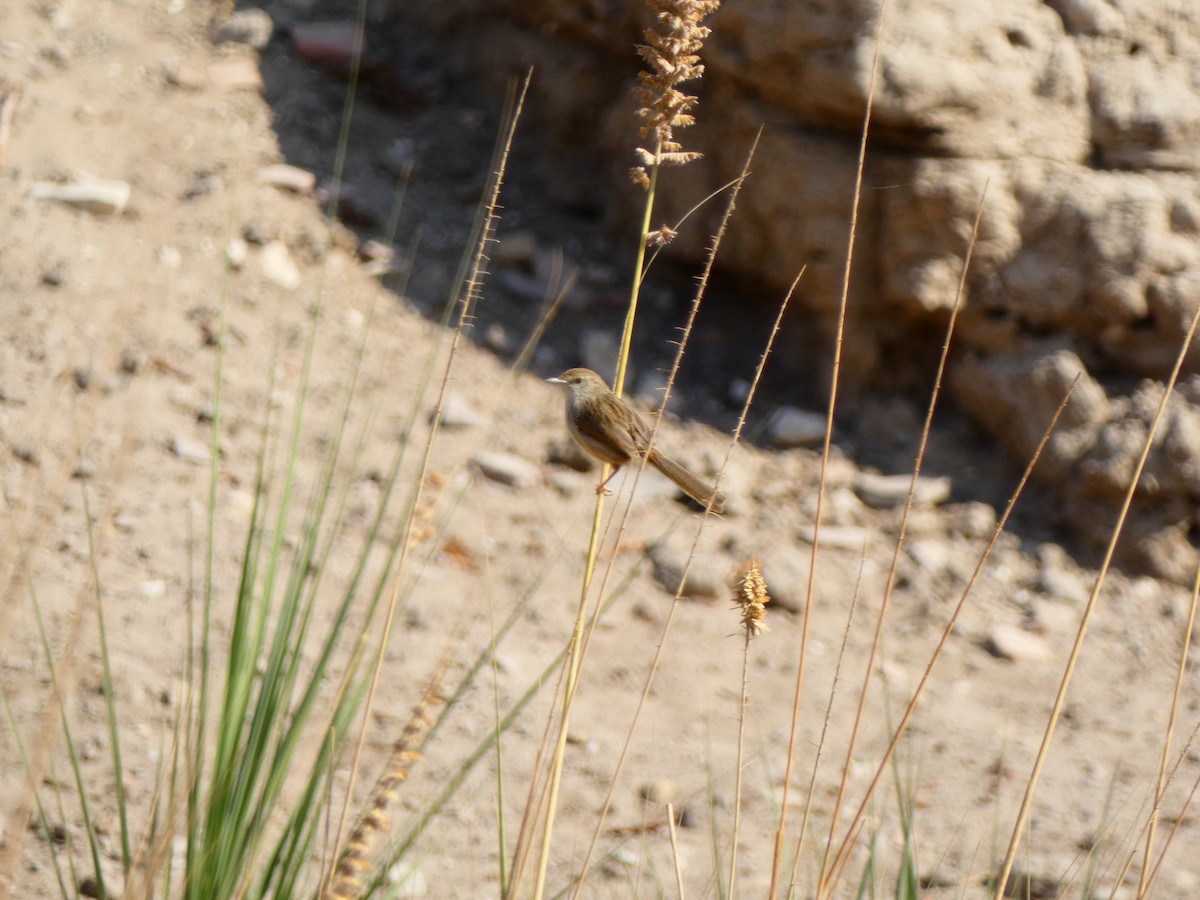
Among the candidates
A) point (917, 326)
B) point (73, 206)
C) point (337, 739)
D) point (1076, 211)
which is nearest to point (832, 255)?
point (917, 326)

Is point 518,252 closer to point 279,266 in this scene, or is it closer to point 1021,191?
point 279,266

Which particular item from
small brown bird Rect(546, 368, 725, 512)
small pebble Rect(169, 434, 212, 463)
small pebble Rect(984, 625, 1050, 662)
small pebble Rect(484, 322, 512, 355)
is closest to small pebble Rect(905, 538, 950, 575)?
small pebble Rect(984, 625, 1050, 662)

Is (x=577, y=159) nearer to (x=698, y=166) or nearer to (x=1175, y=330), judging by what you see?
(x=698, y=166)

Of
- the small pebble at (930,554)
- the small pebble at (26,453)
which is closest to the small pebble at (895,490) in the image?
the small pebble at (930,554)

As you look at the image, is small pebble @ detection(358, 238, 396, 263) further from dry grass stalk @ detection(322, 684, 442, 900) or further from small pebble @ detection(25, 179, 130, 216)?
dry grass stalk @ detection(322, 684, 442, 900)

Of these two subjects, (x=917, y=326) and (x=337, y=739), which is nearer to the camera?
(x=337, y=739)

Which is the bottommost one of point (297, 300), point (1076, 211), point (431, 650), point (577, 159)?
point (431, 650)

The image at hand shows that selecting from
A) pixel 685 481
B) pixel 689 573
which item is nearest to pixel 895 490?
pixel 689 573
